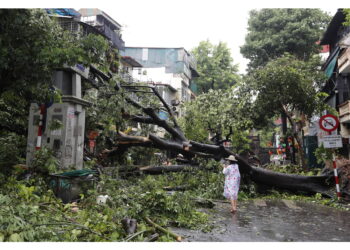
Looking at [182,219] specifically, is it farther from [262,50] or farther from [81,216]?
[262,50]

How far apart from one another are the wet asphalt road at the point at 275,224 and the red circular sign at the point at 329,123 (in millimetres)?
2438

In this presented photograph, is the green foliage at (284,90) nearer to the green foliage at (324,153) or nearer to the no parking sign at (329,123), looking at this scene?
the green foliage at (324,153)

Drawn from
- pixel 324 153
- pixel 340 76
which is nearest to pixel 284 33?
pixel 340 76

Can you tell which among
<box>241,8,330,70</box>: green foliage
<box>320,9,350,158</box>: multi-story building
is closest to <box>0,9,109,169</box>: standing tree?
<box>320,9,350,158</box>: multi-story building

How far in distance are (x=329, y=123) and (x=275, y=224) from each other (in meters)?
4.68

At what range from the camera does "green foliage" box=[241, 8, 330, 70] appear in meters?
28.4

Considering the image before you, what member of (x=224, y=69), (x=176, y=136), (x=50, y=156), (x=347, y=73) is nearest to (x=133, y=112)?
(x=176, y=136)

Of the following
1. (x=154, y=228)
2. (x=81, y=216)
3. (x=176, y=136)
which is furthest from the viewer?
(x=176, y=136)

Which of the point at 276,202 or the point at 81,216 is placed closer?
the point at 81,216

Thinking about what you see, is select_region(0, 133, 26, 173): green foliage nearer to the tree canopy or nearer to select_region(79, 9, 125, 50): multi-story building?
the tree canopy

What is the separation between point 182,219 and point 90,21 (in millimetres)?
26938

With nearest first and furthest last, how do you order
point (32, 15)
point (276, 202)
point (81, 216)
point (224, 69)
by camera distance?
point (81, 216) < point (32, 15) < point (276, 202) < point (224, 69)

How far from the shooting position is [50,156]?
31.0 ft

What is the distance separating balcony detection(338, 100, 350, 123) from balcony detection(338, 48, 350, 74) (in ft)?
6.66
